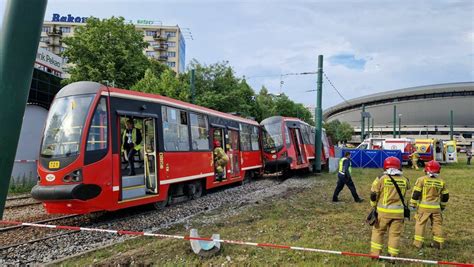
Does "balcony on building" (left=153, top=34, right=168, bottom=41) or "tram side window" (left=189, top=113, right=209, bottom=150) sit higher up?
"balcony on building" (left=153, top=34, right=168, bottom=41)

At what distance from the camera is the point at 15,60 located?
577 centimetres

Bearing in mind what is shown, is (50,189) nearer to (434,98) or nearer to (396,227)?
(396,227)

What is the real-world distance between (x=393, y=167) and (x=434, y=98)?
12470 cm

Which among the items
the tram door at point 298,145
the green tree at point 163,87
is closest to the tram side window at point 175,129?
the tram door at point 298,145

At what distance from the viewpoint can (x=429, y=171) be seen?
6.81m

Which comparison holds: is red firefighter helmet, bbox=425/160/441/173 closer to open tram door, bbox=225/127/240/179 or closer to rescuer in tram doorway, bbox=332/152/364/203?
rescuer in tram doorway, bbox=332/152/364/203

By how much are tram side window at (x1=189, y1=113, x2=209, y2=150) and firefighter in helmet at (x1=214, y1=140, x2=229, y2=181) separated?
2.45 ft

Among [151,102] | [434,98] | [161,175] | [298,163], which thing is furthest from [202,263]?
[434,98]

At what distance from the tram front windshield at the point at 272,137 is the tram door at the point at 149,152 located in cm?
1004

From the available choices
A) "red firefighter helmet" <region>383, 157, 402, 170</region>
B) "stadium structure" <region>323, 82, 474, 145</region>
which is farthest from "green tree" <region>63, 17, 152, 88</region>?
"stadium structure" <region>323, 82, 474, 145</region>

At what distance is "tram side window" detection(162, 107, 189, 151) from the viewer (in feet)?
35.1

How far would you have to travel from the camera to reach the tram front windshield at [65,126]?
8242 mm

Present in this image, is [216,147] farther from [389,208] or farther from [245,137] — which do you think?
[389,208]

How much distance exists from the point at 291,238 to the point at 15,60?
544 cm
